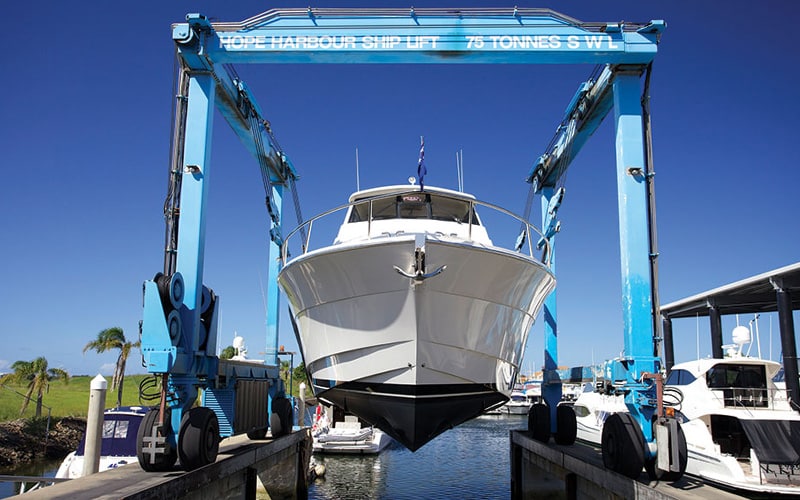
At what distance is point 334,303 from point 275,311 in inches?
240

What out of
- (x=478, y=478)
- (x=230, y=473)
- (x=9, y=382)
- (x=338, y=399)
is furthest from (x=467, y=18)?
(x=9, y=382)

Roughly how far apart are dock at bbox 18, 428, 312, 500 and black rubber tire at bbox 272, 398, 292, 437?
0.55 ft

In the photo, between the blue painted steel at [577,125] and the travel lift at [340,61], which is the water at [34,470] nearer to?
the travel lift at [340,61]

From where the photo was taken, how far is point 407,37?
8766 mm

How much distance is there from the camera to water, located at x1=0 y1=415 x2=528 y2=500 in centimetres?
1371

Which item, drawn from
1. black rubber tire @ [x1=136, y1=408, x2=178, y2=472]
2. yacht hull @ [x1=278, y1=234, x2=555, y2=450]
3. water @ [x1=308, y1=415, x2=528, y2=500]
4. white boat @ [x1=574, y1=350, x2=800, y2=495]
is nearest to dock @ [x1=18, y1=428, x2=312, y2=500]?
black rubber tire @ [x1=136, y1=408, x2=178, y2=472]

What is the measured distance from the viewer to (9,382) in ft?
69.7

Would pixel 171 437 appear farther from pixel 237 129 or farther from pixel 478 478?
pixel 478 478

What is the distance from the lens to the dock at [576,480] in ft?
21.2

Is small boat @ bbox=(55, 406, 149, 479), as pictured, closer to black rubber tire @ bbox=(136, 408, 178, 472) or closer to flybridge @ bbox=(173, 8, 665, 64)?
black rubber tire @ bbox=(136, 408, 178, 472)

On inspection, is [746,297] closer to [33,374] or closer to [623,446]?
[623,446]

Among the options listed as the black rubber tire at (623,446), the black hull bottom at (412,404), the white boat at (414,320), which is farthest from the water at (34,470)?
the black rubber tire at (623,446)

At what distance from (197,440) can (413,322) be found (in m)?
3.15

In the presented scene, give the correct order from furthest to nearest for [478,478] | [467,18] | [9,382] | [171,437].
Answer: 1. [9,382]
2. [478,478]
3. [467,18]
4. [171,437]
